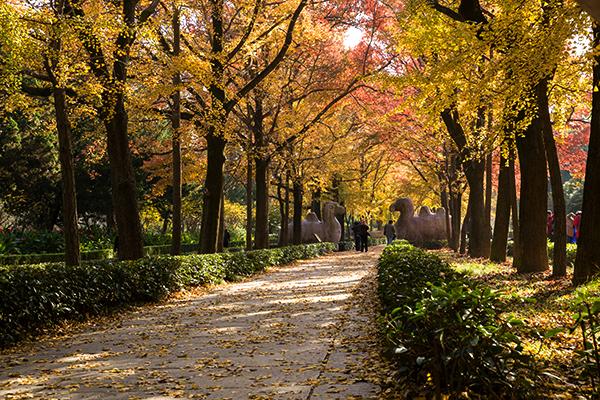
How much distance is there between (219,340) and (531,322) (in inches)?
152

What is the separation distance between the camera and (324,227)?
4319 cm

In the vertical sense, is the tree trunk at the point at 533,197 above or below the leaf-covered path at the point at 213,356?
above

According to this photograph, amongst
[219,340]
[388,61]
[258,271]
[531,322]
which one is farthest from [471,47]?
[388,61]

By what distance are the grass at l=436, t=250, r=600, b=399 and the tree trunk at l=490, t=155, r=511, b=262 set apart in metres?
1.83

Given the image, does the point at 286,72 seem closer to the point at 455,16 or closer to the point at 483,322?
the point at 455,16

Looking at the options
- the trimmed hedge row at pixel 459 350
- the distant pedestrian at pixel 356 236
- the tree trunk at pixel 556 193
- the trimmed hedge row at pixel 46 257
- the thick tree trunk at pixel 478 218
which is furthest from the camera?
the distant pedestrian at pixel 356 236

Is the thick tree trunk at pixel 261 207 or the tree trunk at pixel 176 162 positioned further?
the thick tree trunk at pixel 261 207

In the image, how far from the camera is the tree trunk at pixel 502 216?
17.9 meters

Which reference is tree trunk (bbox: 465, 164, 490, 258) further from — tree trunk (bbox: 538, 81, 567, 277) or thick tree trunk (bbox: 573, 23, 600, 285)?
thick tree trunk (bbox: 573, 23, 600, 285)

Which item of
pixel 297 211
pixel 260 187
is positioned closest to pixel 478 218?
pixel 260 187

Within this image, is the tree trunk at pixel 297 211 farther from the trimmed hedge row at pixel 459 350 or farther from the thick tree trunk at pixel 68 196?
the trimmed hedge row at pixel 459 350

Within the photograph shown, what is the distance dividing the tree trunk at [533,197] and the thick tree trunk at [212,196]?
8547 mm

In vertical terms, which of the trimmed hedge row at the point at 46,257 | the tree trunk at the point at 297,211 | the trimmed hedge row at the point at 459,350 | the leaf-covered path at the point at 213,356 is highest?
the tree trunk at the point at 297,211

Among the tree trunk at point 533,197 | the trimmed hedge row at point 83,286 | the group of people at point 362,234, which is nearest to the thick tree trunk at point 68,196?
the trimmed hedge row at point 83,286
